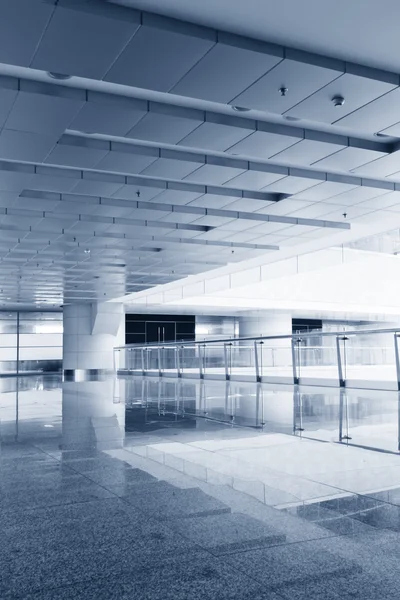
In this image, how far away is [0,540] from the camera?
137 inches

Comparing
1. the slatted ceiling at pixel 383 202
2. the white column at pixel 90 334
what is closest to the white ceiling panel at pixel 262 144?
the slatted ceiling at pixel 383 202

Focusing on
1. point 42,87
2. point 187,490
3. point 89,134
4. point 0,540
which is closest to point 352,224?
point 89,134

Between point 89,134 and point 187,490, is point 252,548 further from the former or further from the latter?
point 89,134

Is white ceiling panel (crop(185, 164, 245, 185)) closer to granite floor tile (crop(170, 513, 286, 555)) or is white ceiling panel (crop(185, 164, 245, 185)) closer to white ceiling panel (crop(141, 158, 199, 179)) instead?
white ceiling panel (crop(141, 158, 199, 179))

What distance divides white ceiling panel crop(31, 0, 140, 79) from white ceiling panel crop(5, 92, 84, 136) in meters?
1.18

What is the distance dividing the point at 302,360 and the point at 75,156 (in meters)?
10.1

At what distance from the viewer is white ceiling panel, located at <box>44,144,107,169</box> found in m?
11.4

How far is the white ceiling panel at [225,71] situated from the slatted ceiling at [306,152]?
283 centimetres

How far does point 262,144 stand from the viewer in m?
11.2

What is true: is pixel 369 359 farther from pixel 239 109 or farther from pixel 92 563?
pixel 92 563

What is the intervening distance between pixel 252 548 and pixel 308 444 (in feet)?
11.5

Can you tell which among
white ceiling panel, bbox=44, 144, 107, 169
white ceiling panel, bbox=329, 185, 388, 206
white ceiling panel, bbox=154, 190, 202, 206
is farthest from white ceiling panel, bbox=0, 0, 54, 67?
white ceiling panel, bbox=329, 185, 388, 206

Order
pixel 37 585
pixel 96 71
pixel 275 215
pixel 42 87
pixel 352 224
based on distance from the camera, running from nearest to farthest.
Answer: pixel 37 585 < pixel 96 71 < pixel 42 87 < pixel 275 215 < pixel 352 224

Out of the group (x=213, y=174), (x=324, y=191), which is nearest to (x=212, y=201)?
(x=213, y=174)
